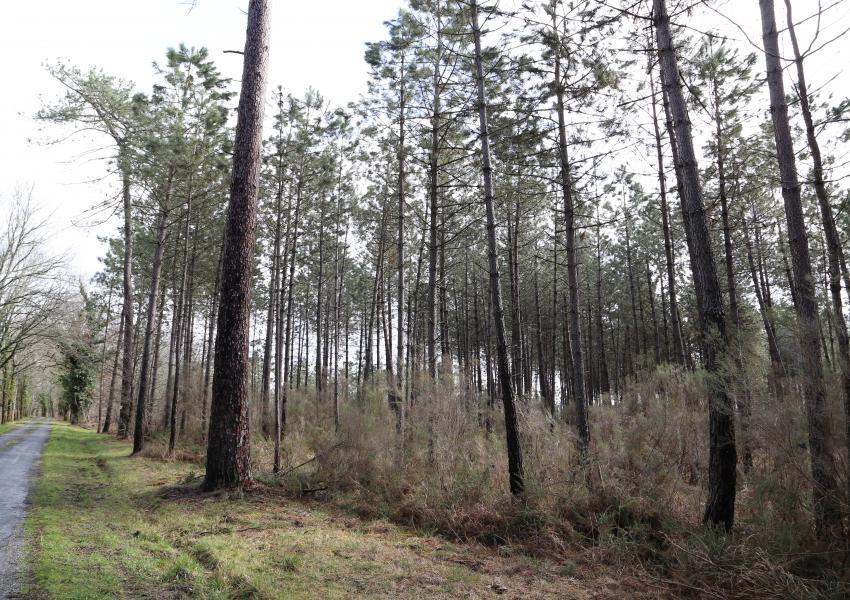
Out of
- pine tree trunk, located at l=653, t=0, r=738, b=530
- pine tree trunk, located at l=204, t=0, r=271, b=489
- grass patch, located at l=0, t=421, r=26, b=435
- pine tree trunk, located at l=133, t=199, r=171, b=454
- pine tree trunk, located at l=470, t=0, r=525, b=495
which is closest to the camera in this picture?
pine tree trunk, located at l=653, t=0, r=738, b=530

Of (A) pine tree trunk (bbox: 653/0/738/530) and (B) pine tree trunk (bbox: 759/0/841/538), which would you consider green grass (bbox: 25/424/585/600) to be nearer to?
(A) pine tree trunk (bbox: 653/0/738/530)

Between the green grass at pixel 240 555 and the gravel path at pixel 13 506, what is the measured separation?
0.13 m

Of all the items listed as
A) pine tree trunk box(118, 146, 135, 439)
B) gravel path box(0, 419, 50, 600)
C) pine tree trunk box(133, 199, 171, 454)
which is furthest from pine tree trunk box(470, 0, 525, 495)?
pine tree trunk box(118, 146, 135, 439)

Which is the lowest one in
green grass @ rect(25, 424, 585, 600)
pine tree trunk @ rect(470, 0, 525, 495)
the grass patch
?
the grass patch

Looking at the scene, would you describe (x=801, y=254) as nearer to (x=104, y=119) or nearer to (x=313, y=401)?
(x=313, y=401)

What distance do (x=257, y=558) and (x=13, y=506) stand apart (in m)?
4.66

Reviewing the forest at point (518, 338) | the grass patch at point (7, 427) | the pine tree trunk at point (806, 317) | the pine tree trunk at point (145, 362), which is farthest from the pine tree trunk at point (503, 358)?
the grass patch at point (7, 427)

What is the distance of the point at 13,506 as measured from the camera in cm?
649

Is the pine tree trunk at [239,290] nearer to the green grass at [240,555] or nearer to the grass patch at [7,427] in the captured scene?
the green grass at [240,555]

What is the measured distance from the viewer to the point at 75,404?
117ft

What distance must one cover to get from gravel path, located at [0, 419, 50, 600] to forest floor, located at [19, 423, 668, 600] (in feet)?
0.41

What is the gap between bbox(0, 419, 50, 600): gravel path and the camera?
12.4 feet

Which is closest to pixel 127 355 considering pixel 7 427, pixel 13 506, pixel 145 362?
pixel 145 362

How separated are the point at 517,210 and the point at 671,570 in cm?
1404
